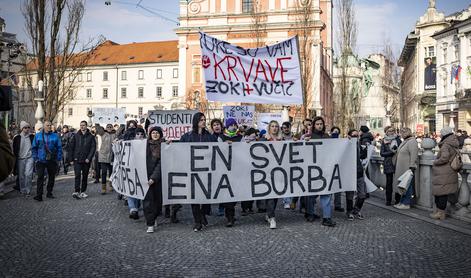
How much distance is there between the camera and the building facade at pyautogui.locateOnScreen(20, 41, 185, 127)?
89.9 meters

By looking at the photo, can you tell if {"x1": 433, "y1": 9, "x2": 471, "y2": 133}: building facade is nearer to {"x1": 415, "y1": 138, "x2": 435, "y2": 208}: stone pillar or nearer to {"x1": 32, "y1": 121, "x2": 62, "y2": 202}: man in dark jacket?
{"x1": 415, "y1": 138, "x2": 435, "y2": 208}: stone pillar

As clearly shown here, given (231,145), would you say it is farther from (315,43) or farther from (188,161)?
(315,43)

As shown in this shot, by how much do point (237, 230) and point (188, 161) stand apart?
154 cm

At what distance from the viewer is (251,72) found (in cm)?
1123

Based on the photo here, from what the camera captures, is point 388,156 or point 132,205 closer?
point 132,205

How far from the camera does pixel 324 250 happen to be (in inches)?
273

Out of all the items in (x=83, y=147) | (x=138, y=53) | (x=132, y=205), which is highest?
(x=138, y=53)

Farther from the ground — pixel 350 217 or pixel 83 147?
pixel 83 147

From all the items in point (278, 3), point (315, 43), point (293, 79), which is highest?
point (278, 3)

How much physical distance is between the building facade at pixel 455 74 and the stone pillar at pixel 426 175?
127 ft

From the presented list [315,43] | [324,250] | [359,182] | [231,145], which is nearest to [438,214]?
[359,182]

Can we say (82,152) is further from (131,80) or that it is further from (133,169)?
(131,80)

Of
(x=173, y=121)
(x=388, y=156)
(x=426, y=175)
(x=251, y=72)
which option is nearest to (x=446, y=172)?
(x=426, y=175)

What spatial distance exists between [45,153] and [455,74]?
48.7m
